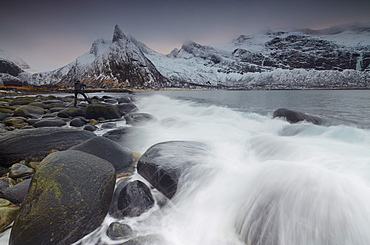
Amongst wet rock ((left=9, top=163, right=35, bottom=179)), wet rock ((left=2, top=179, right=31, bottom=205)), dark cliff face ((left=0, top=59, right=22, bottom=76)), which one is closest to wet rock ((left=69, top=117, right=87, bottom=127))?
wet rock ((left=9, top=163, right=35, bottom=179))

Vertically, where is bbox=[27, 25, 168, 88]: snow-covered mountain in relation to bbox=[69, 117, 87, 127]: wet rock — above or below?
above

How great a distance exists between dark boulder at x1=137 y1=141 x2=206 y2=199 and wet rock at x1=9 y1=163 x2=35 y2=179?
2.28 m

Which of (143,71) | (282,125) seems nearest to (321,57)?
(143,71)

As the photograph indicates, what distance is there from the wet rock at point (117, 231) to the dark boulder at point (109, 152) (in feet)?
5.47

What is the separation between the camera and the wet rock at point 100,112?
32.0 feet

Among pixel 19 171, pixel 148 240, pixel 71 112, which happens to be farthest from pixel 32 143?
pixel 71 112

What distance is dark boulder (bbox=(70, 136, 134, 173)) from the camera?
3.85 metres

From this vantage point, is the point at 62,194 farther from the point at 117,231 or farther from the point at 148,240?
the point at 148,240

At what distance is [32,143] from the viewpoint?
13.3ft

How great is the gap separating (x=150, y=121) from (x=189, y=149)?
18.6 feet

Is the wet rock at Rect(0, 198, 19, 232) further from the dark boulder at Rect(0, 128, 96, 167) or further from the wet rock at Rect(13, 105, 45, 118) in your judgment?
the wet rock at Rect(13, 105, 45, 118)

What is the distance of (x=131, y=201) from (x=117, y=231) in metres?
0.49

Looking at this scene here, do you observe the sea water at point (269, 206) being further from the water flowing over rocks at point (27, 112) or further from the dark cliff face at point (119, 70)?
the dark cliff face at point (119, 70)

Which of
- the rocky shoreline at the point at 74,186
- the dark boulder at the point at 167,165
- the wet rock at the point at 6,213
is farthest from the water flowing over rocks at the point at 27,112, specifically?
the dark boulder at the point at 167,165
